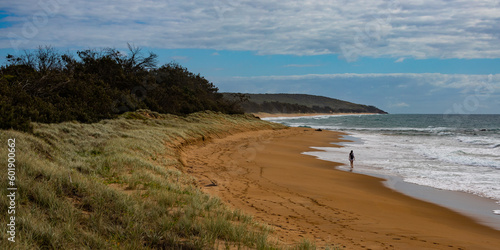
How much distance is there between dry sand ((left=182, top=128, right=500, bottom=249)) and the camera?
689 centimetres

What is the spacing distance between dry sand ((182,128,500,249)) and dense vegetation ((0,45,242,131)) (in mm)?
5754

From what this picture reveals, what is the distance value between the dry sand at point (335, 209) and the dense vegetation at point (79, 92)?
227 inches

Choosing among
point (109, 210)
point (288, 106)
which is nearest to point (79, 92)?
point (109, 210)

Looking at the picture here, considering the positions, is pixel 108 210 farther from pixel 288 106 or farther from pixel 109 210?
pixel 288 106

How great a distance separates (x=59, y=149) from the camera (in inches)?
424

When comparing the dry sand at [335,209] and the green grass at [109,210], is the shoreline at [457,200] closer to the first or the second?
the dry sand at [335,209]

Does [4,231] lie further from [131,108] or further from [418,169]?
[131,108]

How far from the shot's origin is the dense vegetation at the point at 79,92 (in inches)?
539

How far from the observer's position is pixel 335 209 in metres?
8.99

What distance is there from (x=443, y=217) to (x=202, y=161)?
9.32 metres

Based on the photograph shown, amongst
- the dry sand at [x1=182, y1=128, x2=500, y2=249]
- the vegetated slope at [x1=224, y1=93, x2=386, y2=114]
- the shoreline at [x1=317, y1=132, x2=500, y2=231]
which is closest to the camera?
the dry sand at [x1=182, y1=128, x2=500, y2=249]

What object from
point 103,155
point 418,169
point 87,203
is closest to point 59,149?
point 103,155

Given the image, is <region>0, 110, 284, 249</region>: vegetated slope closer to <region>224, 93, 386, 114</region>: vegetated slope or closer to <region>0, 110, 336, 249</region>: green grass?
<region>0, 110, 336, 249</region>: green grass

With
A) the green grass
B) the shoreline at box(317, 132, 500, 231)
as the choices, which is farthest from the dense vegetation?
the shoreline at box(317, 132, 500, 231)
